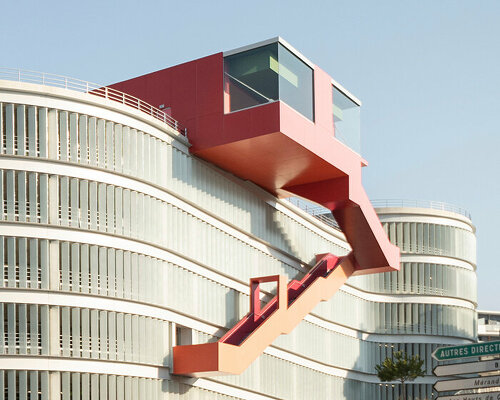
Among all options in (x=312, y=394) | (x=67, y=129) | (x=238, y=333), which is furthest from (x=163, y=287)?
(x=312, y=394)

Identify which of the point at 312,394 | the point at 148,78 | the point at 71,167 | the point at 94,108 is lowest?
the point at 312,394

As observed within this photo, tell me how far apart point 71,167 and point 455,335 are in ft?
149

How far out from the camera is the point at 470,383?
1041 inches

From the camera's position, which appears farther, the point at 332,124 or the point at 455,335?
the point at 455,335

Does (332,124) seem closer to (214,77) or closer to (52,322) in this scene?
(214,77)

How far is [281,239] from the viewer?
63.8 metres

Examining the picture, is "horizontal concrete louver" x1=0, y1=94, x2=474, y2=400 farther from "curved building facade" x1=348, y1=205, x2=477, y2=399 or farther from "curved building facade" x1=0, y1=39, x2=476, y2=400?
"curved building facade" x1=348, y1=205, x2=477, y2=399

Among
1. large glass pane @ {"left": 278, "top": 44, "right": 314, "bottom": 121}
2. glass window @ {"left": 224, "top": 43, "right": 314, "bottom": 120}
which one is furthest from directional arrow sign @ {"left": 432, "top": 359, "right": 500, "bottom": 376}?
large glass pane @ {"left": 278, "top": 44, "right": 314, "bottom": 121}

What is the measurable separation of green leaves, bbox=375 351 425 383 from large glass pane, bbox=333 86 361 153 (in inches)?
839

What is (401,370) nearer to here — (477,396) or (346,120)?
(346,120)

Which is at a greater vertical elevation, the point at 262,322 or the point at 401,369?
the point at 262,322

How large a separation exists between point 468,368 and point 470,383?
1.92 feet

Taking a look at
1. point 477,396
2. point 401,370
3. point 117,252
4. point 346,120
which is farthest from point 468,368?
point 401,370

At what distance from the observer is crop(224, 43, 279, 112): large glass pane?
52562mm
